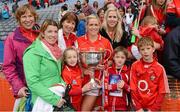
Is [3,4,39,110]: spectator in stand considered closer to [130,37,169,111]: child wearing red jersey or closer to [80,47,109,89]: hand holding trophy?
[80,47,109,89]: hand holding trophy

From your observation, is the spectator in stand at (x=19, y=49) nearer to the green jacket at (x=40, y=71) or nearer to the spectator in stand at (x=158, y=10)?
the green jacket at (x=40, y=71)

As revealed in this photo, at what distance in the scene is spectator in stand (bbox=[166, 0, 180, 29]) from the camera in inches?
168

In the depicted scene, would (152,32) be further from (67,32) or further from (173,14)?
(67,32)

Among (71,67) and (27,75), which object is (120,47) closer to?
(71,67)

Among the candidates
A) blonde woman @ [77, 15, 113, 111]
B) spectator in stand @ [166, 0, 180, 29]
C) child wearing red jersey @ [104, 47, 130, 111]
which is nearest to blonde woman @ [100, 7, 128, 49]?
blonde woman @ [77, 15, 113, 111]

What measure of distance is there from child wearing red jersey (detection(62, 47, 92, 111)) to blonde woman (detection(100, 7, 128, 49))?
70 cm

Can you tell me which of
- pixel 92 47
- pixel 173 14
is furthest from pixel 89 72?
pixel 173 14

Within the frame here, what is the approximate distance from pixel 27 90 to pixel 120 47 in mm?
1144

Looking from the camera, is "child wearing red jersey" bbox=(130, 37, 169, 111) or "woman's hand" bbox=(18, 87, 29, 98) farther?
"child wearing red jersey" bbox=(130, 37, 169, 111)

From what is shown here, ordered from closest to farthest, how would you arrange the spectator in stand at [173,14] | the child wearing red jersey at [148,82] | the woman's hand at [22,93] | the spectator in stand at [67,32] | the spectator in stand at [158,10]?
the woman's hand at [22,93] < the child wearing red jersey at [148,82] < the spectator in stand at [67,32] < the spectator in stand at [173,14] < the spectator in stand at [158,10]

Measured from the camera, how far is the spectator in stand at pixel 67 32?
4113 mm

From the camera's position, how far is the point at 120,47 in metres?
4.06

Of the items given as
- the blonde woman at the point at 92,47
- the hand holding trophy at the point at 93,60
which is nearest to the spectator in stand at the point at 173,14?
the blonde woman at the point at 92,47

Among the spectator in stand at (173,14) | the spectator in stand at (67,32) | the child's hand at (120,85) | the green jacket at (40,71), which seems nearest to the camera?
the green jacket at (40,71)
